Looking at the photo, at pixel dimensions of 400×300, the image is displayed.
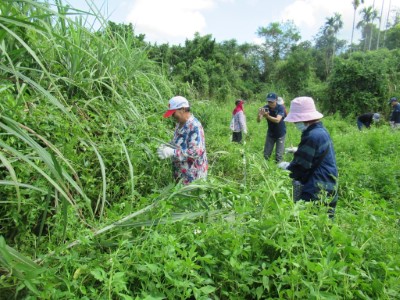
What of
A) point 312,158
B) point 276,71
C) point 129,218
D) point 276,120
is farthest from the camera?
point 276,71

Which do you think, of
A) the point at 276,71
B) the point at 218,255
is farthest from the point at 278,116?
the point at 276,71

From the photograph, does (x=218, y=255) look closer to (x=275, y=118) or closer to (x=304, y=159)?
(x=304, y=159)

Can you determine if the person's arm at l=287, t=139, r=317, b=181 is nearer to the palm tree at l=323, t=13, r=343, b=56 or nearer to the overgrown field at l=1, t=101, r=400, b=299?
the overgrown field at l=1, t=101, r=400, b=299

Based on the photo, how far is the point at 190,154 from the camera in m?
3.04

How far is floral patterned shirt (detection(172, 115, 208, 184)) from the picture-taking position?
10.0ft

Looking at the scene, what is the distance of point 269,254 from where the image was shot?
1.45m

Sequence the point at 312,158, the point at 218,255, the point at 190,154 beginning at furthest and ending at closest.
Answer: the point at 190,154 → the point at 312,158 → the point at 218,255

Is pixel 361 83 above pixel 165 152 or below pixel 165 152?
above

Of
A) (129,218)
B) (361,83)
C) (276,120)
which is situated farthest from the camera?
(361,83)

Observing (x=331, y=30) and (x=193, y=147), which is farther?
(x=331, y=30)

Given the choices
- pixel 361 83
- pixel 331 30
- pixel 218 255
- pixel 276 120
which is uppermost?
pixel 331 30

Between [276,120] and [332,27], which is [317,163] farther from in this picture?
[332,27]

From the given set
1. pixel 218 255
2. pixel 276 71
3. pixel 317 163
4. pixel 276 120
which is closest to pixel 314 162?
pixel 317 163

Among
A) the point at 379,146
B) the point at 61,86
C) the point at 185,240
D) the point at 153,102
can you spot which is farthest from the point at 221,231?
the point at 379,146
